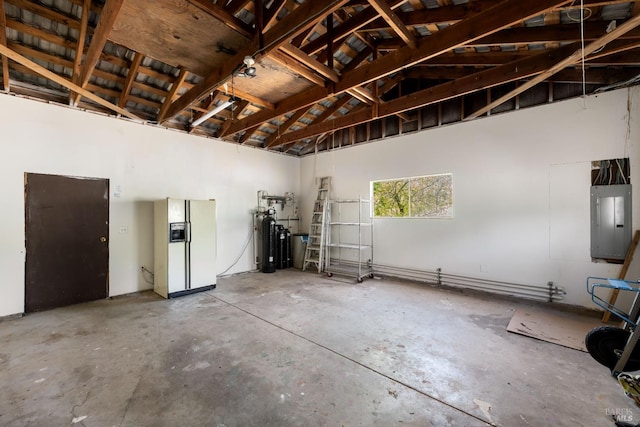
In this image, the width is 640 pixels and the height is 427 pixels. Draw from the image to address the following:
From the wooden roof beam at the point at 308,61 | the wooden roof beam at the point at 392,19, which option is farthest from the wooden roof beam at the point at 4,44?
the wooden roof beam at the point at 392,19

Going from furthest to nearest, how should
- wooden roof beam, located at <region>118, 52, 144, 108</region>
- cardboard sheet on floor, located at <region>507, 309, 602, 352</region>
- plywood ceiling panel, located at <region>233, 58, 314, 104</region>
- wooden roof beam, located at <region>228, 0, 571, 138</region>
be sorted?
wooden roof beam, located at <region>118, 52, 144, 108</region>
plywood ceiling panel, located at <region>233, 58, 314, 104</region>
cardboard sheet on floor, located at <region>507, 309, 602, 352</region>
wooden roof beam, located at <region>228, 0, 571, 138</region>

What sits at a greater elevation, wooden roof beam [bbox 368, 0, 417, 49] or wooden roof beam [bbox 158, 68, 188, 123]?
wooden roof beam [bbox 158, 68, 188, 123]

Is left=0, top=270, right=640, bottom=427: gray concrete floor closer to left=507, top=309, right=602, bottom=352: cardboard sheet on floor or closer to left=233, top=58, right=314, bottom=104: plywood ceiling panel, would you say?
left=507, top=309, right=602, bottom=352: cardboard sheet on floor

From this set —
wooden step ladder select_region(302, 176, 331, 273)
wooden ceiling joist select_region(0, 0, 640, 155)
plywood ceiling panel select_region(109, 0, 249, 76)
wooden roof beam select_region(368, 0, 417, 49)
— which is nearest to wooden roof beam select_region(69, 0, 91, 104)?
wooden ceiling joist select_region(0, 0, 640, 155)

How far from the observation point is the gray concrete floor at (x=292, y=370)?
6.61ft

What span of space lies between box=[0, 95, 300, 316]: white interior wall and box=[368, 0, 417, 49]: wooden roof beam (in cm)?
485

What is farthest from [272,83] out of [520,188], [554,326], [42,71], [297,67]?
[554,326]

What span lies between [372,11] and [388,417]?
4.27 m

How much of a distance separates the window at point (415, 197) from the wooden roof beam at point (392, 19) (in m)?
3.12

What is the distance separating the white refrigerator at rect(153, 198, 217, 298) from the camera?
475 centimetres

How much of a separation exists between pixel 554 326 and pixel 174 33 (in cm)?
583

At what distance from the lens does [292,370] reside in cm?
256

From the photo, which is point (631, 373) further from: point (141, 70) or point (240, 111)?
point (141, 70)

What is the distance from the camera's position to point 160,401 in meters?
2.15
